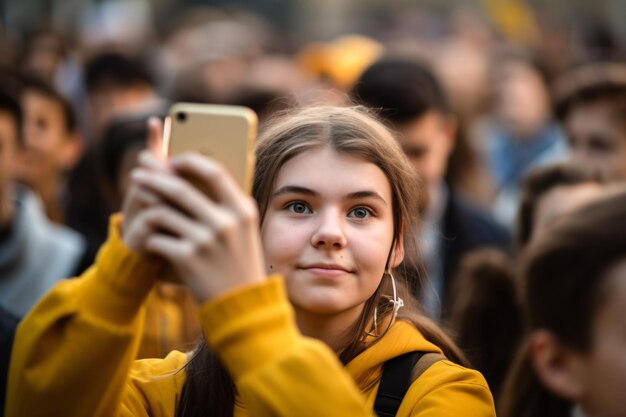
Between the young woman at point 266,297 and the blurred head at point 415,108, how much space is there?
2335mm

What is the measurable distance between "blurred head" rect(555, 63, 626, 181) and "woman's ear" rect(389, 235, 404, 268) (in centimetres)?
304

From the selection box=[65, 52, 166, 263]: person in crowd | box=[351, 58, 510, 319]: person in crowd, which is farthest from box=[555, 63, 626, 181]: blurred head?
box=[65, 52, 166, 263]: person in crowd

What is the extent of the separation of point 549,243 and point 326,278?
58 cm

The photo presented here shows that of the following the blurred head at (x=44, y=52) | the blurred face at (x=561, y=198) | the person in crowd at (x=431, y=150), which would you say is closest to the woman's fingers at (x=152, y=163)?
the blurred face at (x=561, y=198)

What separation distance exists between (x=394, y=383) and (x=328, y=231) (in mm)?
435

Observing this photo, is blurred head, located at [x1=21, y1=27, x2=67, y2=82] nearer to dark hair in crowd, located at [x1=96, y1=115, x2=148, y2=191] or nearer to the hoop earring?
dark hair in crowd, located at [x1=96, y1=115, x2=148, y2=191]

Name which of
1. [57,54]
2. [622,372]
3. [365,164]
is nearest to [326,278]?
[365,164]

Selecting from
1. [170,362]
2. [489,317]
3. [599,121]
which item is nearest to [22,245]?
[489,317]

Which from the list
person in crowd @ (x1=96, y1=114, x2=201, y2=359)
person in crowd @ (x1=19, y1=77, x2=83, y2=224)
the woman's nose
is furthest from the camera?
person in crowd @ (x1=19, y1=77, x2=83, y2=224)

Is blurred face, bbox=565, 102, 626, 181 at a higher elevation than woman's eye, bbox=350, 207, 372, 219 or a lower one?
lower

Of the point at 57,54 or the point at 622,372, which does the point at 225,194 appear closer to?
the point at 622,372

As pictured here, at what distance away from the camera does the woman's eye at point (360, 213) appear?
9.35 ft

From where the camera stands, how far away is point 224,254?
2090mm

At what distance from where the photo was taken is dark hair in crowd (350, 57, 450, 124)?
565cm
